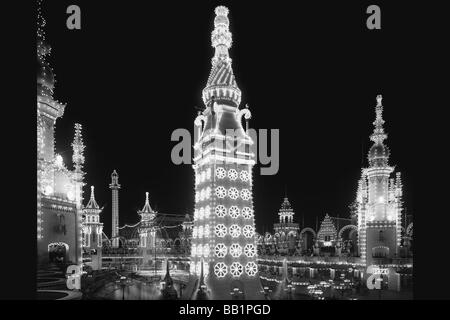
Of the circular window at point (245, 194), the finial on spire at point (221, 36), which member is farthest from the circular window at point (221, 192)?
the finial on spire at point (221, 36)

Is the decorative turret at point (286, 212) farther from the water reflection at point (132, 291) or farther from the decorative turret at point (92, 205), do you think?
the water reflection at point (132, 291)

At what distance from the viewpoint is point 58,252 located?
17156mm

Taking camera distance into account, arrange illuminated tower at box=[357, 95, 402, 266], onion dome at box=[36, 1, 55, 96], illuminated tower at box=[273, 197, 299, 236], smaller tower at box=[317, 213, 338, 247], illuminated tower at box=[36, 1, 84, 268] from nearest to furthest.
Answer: onion dome at box=[36, 1, 55, 96]
illuminated tower at box=[36, 1, 84, 268]
illuminated tower at box=[357, 95, 402, 266]
smaller tower at box=[317, 213, 338, 247]
illuminated tower at box=[273, 197, 299, 236]

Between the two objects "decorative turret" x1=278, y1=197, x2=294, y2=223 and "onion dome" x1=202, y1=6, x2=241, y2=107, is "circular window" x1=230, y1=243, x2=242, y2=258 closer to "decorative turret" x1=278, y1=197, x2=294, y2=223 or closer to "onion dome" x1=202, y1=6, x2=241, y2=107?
"onion dome" x1=202, y1=6, x2=241, y2=107

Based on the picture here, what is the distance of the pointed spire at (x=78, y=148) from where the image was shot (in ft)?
61.4

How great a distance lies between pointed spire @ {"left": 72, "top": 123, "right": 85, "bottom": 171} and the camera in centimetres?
1870

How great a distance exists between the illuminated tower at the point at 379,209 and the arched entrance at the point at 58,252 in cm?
1650

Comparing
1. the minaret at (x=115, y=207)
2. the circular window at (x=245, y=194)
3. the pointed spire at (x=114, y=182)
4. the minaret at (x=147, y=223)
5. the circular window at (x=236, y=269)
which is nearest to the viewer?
the circular window at (x=236, y=269)

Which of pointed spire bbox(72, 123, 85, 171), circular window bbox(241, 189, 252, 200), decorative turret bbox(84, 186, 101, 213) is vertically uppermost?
pointed spire bbox(72, 123, 85, 171)

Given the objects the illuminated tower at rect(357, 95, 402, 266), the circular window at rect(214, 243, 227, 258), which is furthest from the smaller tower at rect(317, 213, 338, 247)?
the circular window at rect(214, 243, 227, 258)

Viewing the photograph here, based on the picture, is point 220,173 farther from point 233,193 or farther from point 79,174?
point 79,174
